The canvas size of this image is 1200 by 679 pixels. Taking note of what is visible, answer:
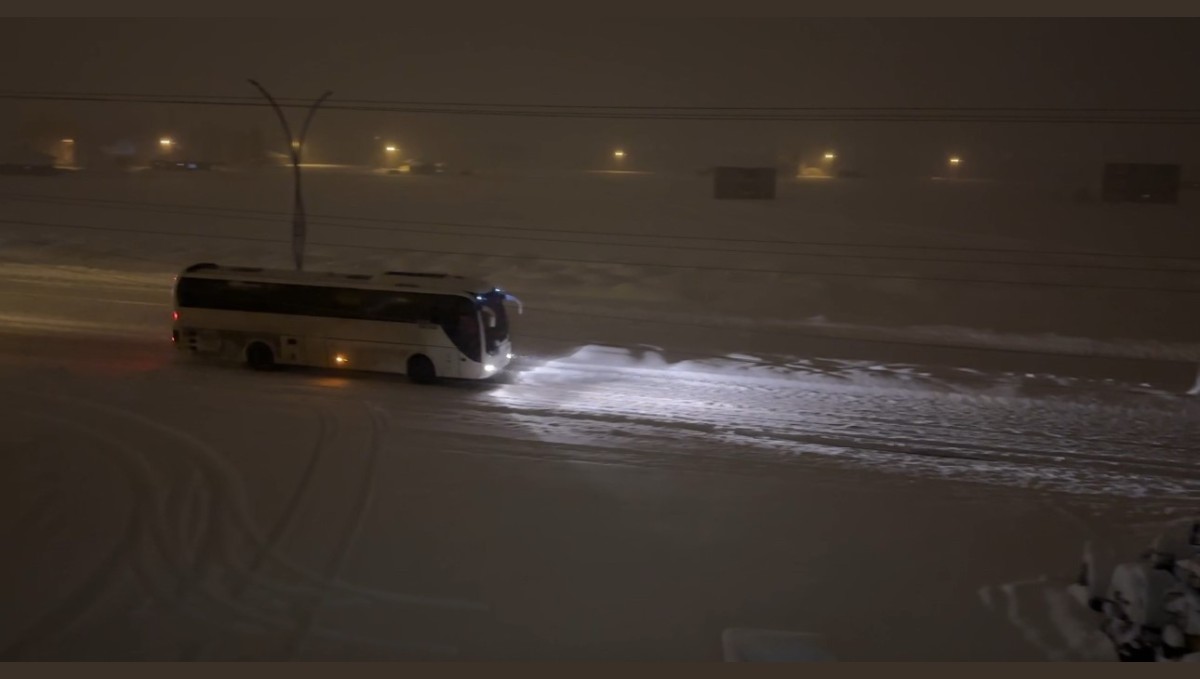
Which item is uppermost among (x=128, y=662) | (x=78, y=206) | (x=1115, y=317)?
(x=78, y=206)

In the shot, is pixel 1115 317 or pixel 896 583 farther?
pixel 1115 317

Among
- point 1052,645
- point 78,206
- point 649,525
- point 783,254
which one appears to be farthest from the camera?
point 78,206

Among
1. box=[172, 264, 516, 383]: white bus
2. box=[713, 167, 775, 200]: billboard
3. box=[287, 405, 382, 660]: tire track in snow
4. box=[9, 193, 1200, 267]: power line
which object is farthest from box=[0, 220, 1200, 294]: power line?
box=[287, 405, 382, 660]: tire track in snow

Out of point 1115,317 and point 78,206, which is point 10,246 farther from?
point 1115,317

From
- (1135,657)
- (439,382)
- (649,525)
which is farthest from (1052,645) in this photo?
(439,382)

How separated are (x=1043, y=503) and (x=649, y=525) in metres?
5.08

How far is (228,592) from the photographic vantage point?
27.1ft

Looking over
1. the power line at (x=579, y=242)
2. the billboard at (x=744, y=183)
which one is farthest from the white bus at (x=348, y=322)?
the power line at (x=579, y=242)

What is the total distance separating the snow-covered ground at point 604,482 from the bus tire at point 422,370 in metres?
0.53

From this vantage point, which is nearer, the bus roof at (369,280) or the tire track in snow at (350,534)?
the tire track in snow at (350,534)

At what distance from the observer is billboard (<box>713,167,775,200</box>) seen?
37847 mm

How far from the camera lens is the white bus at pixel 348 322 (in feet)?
58.1

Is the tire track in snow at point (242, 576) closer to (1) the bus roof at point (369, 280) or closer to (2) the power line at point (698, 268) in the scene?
(1) the bus roof at point (369, 280)

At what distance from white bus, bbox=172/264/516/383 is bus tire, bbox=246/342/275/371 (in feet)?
0.07
